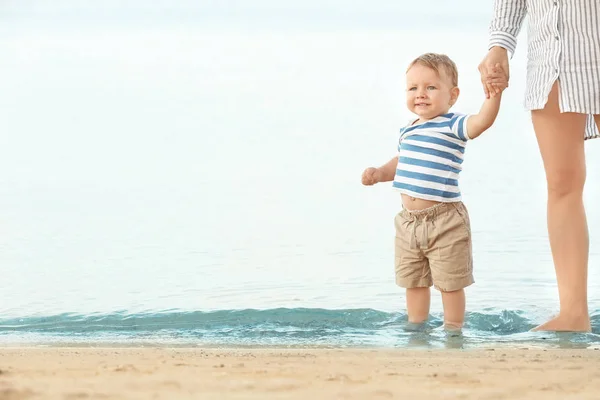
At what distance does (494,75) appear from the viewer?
4098mm

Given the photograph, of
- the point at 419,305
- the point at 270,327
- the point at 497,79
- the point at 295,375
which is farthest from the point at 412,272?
the point at 295,375

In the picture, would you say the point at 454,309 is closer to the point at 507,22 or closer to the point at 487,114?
the point at 487,114

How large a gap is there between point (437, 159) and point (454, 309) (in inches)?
20.7

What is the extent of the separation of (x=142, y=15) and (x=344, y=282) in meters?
18.5

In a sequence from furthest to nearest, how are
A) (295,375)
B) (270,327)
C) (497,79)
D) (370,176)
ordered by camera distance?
1. (370,176)
2. (270,327)
3. (497,79)
4. (295,375)

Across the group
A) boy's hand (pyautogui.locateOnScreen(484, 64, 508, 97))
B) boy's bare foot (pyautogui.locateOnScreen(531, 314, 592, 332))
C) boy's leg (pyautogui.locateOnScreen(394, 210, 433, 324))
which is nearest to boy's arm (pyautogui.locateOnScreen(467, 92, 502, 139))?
boy's hand (pyautogui.locateOnScreen(484, 64, 508, 97))

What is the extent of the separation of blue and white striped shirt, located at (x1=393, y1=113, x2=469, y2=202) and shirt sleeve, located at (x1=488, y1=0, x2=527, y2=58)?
287mm

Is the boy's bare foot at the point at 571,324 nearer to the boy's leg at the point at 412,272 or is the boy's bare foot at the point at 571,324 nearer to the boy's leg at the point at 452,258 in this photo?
the boy's leg at the point at 452,258

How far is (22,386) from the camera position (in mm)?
2662

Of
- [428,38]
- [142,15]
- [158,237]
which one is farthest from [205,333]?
[142,15]

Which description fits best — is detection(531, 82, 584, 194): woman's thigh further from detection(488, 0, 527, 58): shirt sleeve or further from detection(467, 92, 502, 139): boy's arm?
detection(488, 0, 527, 58): shirt sleeve

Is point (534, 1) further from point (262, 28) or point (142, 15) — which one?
point (142, 15)

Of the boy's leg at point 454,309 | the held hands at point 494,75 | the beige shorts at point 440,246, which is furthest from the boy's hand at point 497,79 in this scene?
the boy's leg at point 454,309

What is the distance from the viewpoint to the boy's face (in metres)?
4.36
